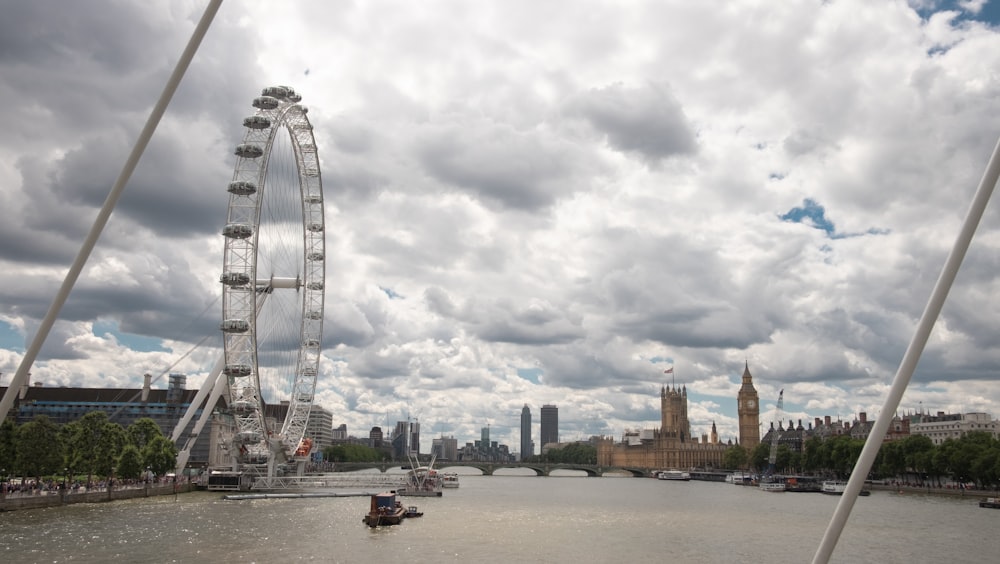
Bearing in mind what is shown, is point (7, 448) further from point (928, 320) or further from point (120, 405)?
point (120, 405)

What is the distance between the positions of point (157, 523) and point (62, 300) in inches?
1717

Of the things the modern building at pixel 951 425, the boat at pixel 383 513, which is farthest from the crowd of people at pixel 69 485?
the modern building at pixel 951 425

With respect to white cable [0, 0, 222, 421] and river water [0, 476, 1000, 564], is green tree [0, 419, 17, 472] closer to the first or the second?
river water [0, 476, 1000, 564]

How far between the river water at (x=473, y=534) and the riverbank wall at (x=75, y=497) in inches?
42.8

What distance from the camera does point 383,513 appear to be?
5128 centimetres

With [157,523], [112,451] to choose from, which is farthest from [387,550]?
[112,451]

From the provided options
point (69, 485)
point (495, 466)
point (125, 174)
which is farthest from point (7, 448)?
point (495, 466)

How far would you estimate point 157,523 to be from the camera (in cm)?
4631

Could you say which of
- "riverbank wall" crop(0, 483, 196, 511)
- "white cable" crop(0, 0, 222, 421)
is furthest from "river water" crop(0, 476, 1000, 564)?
"white cable" crop(0, 0, 222, 421)

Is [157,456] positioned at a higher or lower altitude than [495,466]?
higher

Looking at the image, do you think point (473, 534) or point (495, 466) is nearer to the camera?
point (473, 534)

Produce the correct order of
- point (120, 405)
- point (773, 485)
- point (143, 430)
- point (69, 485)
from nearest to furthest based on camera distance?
point (69, 485), point (143, 430), point (773, 485), point (120, 405)

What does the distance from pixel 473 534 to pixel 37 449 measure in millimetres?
32224

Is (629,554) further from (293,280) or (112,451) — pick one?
(293,280)
